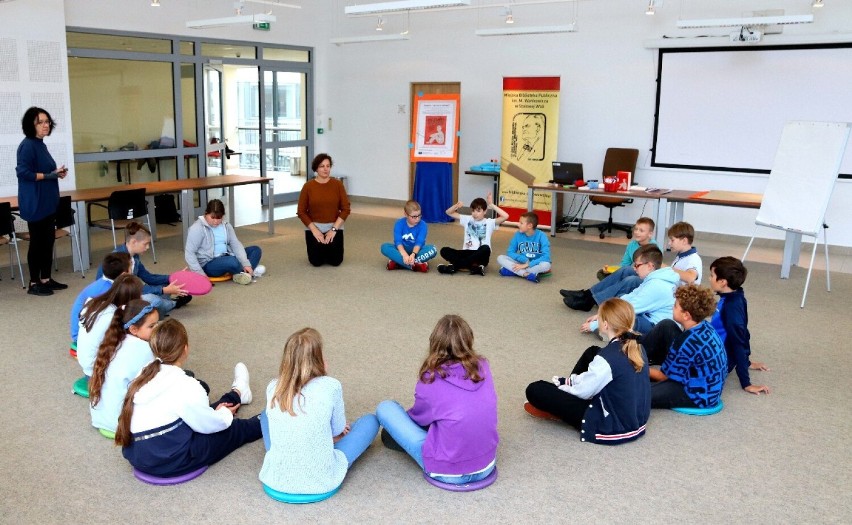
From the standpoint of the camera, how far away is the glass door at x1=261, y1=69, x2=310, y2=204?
1188cm

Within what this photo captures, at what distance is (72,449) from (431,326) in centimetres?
275

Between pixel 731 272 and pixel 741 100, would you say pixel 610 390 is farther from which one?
pixel 741 100

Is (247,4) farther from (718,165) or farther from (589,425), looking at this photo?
(589,425)

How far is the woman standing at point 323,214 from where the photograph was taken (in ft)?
25.4

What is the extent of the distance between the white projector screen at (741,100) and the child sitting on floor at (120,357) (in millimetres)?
7746

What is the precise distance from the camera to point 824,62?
866 cm

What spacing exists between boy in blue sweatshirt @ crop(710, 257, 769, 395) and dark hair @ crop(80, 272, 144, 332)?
327 centimetres

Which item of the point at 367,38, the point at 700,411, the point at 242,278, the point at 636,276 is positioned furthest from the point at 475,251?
the point at 367,38

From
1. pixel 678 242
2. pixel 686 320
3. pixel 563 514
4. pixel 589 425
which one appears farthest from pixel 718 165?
pixel 563 514

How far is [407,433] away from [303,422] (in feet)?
1.79

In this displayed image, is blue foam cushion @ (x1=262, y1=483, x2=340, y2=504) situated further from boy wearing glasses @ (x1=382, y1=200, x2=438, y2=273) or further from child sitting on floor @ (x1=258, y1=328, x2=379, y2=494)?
boy wearing glasses @ (x1=382, y1=200, x2=438, y2=273)

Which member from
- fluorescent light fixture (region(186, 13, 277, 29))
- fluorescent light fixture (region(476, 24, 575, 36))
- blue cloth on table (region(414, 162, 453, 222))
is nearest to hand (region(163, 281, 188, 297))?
fluorescent light fixture (region(186, 13, 277, 29))

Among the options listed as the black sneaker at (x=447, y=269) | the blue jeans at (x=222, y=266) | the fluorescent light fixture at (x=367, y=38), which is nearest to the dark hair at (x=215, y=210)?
the blue jeans at (x=222, y=266)

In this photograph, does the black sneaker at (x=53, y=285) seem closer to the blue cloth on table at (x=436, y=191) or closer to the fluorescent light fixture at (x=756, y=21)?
the blue cloth on table at (x=436, y=191)
